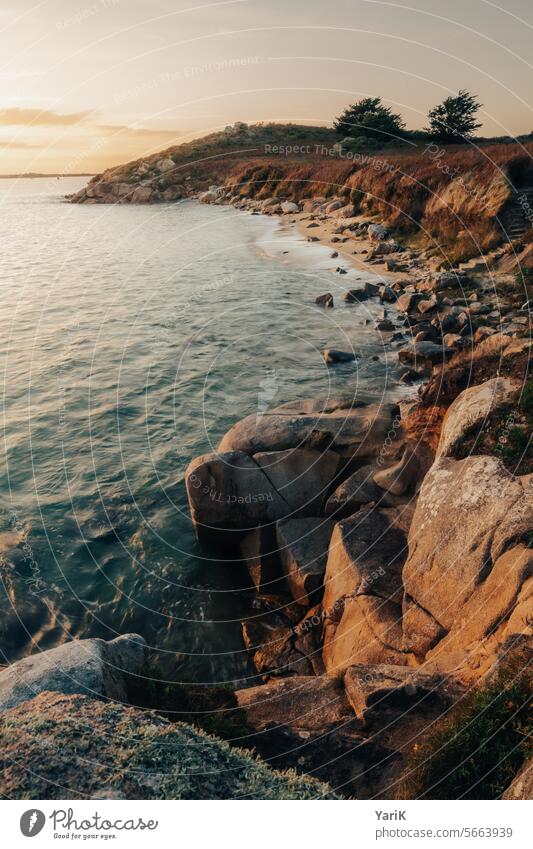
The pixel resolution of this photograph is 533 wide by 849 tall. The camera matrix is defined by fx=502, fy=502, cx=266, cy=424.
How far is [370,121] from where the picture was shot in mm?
66875

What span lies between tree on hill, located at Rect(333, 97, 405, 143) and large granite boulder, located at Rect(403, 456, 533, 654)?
65425 millimetres

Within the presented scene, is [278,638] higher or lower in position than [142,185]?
lower

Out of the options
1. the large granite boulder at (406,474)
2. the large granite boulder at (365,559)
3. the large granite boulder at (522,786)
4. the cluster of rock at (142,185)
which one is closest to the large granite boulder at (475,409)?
the large granite boulder at (406,474)

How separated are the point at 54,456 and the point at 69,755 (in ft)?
51.3

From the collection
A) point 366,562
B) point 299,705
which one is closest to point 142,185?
point 366,562

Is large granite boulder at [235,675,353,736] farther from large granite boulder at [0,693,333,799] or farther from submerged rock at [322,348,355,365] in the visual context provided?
submerged rock at [322,348,355,365]

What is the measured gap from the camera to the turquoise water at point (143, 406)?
45.1ft

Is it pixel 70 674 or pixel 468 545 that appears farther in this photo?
pixel 468 545

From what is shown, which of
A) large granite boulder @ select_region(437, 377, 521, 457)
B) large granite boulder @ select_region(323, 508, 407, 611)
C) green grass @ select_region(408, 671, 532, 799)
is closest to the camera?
green grass @ select_region(408, 671, 532, 799)

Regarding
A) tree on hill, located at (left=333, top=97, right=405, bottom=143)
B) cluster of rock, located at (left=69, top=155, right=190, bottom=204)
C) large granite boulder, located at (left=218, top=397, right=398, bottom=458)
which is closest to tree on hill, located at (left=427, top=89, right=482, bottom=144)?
tree on hill, located at (left=333, top=97, right=405, bottom=143)

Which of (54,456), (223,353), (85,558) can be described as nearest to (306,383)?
(223,353)

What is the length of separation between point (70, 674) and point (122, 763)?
2230 mm

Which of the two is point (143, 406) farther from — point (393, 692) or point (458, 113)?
point (458, 113)

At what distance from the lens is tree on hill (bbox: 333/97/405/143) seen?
220 feet
